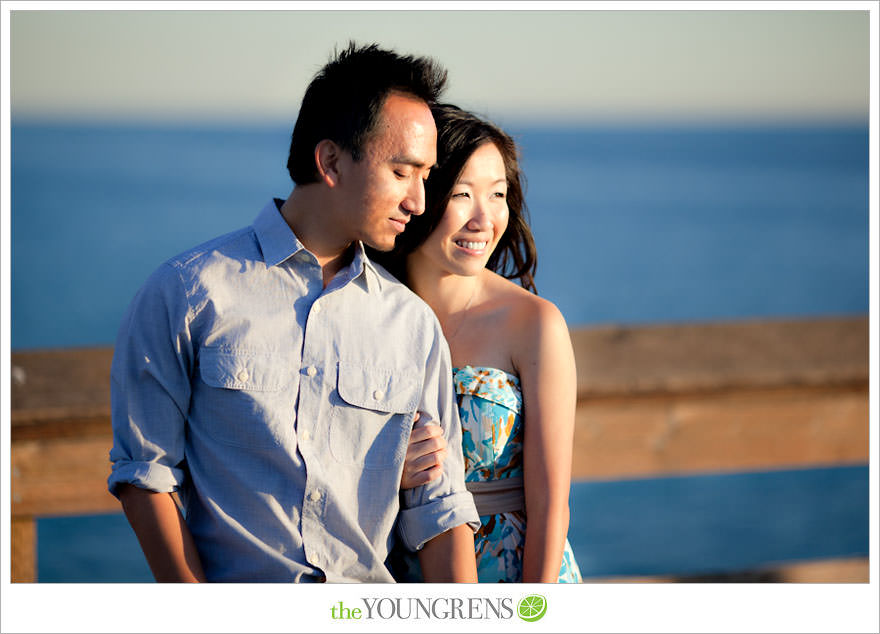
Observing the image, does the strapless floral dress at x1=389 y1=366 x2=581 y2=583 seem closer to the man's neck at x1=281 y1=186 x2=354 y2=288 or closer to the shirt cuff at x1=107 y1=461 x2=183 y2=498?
the man's neck at x1=281 y1=186 x2=354 y2=288

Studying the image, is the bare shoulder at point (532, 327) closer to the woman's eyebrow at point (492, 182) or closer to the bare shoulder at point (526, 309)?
the bare shoulder at point (526, 309)

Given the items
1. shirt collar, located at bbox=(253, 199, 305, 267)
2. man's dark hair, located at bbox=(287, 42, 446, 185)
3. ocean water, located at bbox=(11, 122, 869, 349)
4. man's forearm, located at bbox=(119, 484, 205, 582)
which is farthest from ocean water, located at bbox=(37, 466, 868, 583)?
man's dark hair, located at bbox=(287, 42, 446, 185)

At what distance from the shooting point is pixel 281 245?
5.95 ft

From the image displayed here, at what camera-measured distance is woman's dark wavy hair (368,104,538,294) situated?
2041 mm

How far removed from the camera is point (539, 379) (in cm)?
199

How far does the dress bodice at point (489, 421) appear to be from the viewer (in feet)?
6.51

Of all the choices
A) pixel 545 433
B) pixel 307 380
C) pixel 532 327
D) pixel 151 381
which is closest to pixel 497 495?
pixel 545 433

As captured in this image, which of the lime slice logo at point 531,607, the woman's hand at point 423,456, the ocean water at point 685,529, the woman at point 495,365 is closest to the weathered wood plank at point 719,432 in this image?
the woman at point 495,365

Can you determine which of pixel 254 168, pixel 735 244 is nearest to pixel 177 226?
pixel 254 168

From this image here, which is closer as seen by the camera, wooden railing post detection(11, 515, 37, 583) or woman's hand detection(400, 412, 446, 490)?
woman's hand detection(400, 412, 446, 490)

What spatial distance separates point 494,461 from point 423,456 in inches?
9.6

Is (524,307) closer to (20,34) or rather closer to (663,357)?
(663,357)

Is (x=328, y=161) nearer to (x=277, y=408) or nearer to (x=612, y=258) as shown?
(x=277, y=408)

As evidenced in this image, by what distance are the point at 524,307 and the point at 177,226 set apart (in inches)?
563
